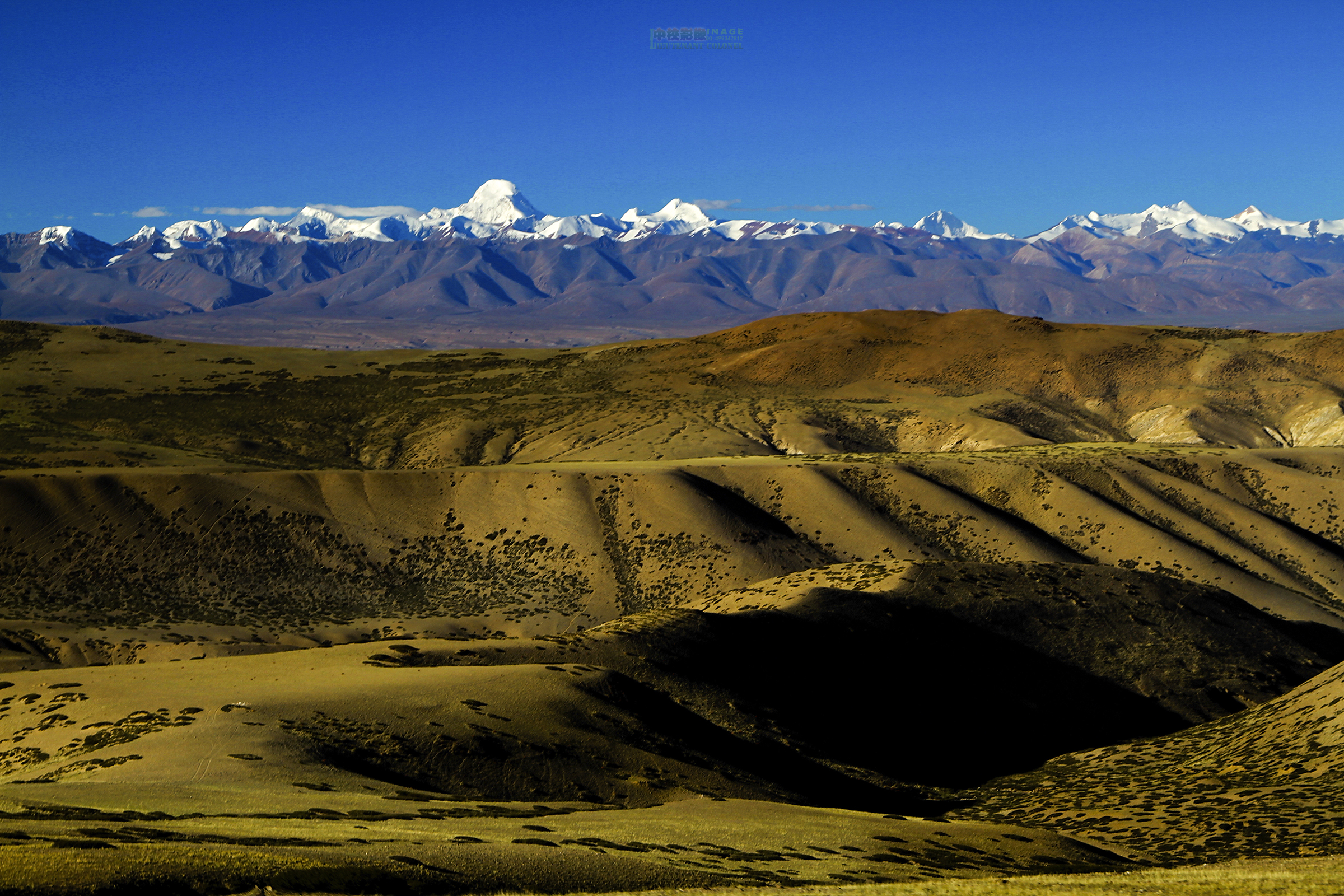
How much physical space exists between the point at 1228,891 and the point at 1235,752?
29.1m

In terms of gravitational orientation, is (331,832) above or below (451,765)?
above

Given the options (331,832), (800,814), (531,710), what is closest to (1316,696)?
(800,814)

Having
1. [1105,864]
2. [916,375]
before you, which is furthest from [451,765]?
[916,375]

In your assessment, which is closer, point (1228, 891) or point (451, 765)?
point (1228, 891)

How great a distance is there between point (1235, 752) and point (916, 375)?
114 m

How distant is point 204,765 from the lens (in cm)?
3397

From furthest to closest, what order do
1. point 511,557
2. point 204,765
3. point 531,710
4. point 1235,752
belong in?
1. point 511,557
2. point 1235,752
3. point 531,710
4. point 204,765

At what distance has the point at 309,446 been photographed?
423 feet

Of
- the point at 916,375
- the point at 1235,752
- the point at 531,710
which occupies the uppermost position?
the point at 916,375

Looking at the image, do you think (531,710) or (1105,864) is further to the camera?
(531,710)

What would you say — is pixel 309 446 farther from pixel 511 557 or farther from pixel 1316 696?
pixel 1316 696

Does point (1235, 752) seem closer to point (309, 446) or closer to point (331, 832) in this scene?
point (331, 832)

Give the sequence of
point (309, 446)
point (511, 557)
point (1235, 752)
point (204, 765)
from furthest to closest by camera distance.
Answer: point (309, 446), point (511, 557), point (1235, 752), point (204, 765)

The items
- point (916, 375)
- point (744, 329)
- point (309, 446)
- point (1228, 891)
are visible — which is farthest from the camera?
point (744, 329)
